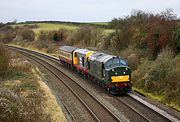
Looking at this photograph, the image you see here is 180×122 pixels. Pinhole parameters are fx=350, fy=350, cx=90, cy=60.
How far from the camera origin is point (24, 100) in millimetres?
18828

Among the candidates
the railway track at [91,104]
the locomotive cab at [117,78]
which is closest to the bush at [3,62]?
the railway track at [91,104]

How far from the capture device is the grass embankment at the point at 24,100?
1495 centimetres

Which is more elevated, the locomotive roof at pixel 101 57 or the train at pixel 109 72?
the locomotive roof at pixel 101 57

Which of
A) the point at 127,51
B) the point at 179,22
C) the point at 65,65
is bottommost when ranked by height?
the point at 65,65

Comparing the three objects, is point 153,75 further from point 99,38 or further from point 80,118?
point 99,38

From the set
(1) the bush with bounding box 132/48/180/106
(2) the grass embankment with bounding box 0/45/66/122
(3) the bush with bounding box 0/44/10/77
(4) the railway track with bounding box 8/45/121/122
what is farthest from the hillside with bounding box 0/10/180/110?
(3) the bush with bounding box 0/44/10/77

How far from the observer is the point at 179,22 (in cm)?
3266

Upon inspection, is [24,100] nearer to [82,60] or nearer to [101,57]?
[101,57]

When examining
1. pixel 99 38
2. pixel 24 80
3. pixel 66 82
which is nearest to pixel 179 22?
pixel 66 82

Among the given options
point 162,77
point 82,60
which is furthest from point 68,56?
point 162,77

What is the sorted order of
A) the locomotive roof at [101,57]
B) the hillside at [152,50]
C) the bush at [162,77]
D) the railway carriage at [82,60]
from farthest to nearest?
the railway carriage at [82,60], the locomotive roof at [101,57], the hillside at [152,50], the bush at [162,77]

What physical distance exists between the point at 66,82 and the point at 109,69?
8.22 meters

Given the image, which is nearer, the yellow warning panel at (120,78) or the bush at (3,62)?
the yellow warning panel at (120,78)

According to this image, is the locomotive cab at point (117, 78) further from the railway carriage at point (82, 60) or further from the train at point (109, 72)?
the railway carriage at point (82, 60)
